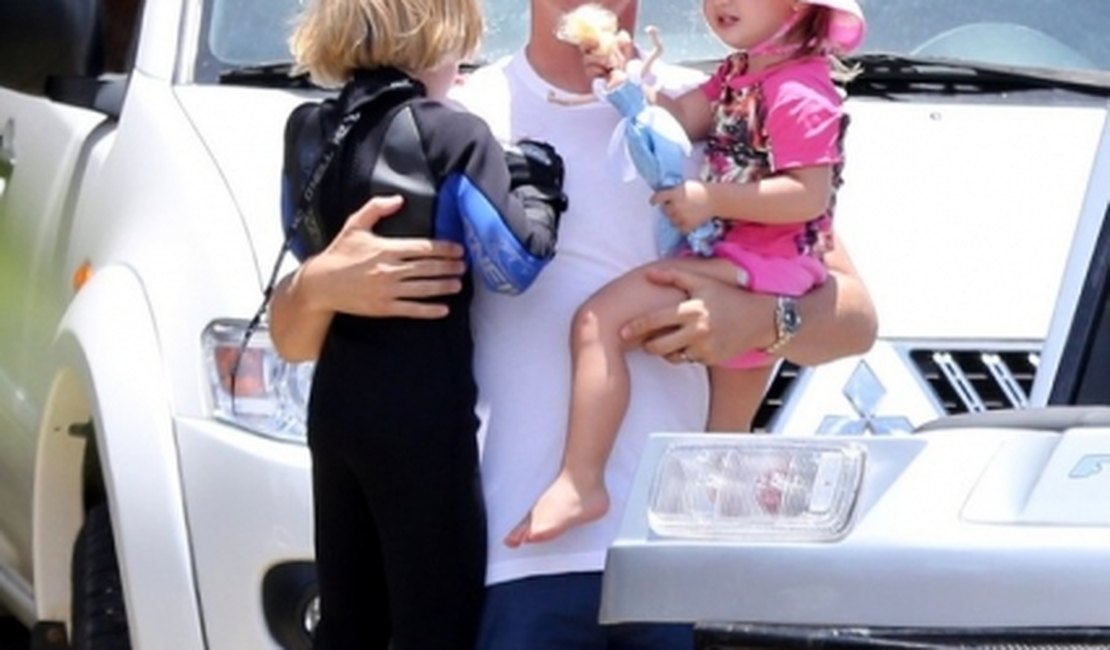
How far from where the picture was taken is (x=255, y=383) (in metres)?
4.33

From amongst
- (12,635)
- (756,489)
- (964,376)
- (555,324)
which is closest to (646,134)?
(555,324)

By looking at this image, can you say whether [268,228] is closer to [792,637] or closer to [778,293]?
[778,293]

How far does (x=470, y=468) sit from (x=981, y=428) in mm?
781

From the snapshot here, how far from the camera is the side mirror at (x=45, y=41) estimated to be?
200 inches

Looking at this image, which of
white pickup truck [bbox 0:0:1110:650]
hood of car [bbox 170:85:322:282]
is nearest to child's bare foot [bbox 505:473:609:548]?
white pickup truck [bbox 0:0:1110:650]

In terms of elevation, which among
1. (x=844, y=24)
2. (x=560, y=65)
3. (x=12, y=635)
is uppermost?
(x=844, y=24)

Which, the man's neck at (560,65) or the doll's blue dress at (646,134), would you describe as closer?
the doll's blue dress at (646,134)

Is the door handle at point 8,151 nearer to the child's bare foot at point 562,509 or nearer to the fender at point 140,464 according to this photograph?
the fender at point 140,464

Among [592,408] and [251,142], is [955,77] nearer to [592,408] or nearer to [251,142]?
[251,142]

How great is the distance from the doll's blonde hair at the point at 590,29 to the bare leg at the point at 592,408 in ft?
0.96

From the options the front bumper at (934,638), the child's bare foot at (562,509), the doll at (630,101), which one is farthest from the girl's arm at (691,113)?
A: the front bumper at (934,638)

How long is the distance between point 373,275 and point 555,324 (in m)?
0.24

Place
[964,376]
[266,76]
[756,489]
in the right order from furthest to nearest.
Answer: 1. [266,76]
2. [964,376]
3. [756,489]

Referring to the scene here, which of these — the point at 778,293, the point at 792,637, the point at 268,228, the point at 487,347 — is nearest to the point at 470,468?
the point at 487,347
